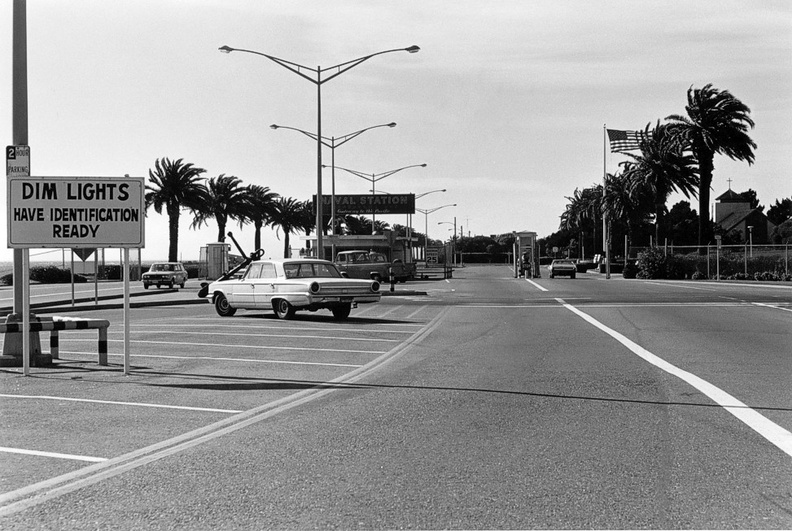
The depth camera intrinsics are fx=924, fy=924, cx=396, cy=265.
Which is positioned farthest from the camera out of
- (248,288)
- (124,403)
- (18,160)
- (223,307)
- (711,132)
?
(711,132)

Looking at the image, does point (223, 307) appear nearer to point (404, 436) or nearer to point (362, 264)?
point (404, 436)

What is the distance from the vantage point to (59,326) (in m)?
12.6

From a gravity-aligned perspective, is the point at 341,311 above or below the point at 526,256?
below

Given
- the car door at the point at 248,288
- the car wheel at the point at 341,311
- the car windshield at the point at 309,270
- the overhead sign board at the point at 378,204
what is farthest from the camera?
the overhead sign board at the point at 378,204

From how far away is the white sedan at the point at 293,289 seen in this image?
826 inches

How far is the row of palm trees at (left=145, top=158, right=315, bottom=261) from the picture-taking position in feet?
200

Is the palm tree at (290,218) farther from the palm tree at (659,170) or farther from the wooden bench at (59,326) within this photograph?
the wooden bench at (59,326)

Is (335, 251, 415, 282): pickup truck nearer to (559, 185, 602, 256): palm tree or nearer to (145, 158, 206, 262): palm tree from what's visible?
(145, 158, 206, 262): palm tree

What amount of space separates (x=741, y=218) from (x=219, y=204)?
269 feet

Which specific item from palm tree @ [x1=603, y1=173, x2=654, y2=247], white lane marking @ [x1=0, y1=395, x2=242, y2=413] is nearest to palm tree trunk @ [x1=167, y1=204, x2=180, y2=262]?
palm tree @ [x1=603, y1=173, x2=654, y2=247]

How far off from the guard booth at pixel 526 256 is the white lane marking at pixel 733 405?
47.7 m

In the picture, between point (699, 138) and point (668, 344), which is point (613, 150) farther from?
point (668, 344)

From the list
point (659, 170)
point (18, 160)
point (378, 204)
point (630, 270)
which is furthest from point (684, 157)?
point (18, 160)

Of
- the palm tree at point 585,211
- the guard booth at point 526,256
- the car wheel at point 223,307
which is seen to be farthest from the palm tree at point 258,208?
the car wheel at point 223,307
